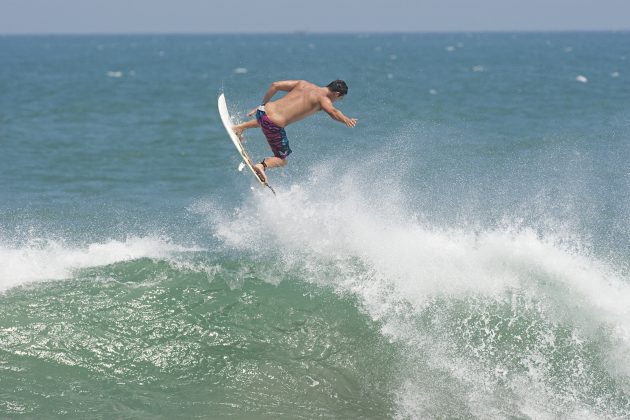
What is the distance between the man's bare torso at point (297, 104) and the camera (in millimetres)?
9758

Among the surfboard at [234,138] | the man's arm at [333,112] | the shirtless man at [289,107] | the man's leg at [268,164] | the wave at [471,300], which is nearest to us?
the wave at [471,300]

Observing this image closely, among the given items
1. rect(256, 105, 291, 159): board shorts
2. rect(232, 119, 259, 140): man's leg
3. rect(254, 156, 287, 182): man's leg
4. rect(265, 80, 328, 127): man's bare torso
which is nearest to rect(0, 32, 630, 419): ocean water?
rect(254, 156, 287, 182): man's leg

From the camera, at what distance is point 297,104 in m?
9.97

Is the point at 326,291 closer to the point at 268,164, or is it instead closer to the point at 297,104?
the point at 268,164

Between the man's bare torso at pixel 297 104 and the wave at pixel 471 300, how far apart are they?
208cm

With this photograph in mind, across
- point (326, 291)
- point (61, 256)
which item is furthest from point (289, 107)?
point (61, 256)

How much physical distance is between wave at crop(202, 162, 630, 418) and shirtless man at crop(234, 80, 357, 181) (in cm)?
166

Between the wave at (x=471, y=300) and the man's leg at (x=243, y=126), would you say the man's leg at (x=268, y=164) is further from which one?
the wave at (x=471, y=300)

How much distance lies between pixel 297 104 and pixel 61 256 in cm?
416

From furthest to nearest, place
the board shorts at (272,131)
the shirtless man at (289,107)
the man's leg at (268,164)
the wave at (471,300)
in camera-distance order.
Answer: the man's leg at (268,164) < the board shorts at (272,131) < the shirtless man at (289,107) < the wave at (471,300)

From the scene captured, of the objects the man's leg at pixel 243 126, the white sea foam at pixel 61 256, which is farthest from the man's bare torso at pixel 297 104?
the white sea foam at pixel 61 256

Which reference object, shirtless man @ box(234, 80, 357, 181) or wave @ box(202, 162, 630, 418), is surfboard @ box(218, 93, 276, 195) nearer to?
shirtless man @ box(234, 80, 357, 181)

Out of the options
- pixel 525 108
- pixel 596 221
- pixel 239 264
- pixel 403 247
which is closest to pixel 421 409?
pixel 403 247

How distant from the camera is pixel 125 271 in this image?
1062 cm
